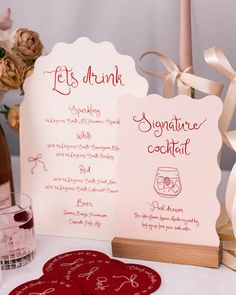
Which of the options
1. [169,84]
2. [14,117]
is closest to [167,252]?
[169,84]

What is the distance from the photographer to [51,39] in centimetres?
125

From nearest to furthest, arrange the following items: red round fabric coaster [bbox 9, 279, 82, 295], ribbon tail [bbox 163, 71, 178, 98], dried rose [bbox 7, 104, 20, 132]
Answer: red round fabric coaster [bbox 9, 279, 82, 295], ribbon tail [bbox 163, 71, 178, 98], dried rose [bbox 7, 104, 20, 132]

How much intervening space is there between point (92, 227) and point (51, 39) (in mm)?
Result: 518

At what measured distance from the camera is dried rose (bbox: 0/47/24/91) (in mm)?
887

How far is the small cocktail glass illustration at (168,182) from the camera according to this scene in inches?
32.2

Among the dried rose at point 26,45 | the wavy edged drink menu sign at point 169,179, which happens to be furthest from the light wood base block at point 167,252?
the dried rose at point 26,45

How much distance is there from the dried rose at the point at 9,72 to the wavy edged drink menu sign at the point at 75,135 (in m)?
0.02

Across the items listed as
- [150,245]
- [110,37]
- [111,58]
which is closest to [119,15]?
[110,37]

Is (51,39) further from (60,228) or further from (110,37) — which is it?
(60,228)

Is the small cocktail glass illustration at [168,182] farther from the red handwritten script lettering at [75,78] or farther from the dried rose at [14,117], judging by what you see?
the dried rose at [14,117]

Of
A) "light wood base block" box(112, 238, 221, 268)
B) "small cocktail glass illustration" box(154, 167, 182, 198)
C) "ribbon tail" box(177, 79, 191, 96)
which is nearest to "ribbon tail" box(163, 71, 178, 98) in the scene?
"ribbon tail" box(177, 79, 191, 96)

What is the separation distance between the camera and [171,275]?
789 mm

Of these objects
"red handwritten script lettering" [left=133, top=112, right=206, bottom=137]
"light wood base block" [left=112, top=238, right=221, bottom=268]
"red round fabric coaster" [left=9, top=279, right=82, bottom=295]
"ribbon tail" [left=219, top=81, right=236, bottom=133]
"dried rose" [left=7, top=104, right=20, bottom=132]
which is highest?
"ribbon tail" [left=219, top=81, right=236, bottom=133]

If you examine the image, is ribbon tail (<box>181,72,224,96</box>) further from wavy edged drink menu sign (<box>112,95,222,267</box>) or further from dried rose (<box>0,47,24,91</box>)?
dried rose (<box>0,47,24,91</box>)
